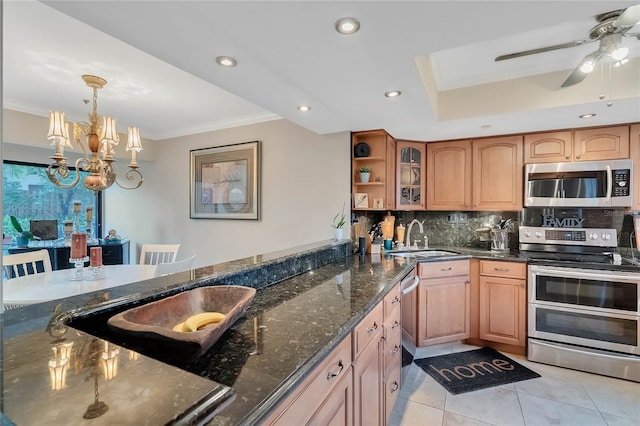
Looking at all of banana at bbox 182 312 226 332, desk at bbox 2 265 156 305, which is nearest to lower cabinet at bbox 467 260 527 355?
banana at bbox 182 312 226 332

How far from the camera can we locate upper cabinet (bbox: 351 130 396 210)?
3002mm

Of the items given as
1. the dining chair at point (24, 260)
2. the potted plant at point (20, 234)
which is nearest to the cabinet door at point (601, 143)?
the dining chair at point (24, 260)

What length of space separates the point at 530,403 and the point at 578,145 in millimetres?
2290

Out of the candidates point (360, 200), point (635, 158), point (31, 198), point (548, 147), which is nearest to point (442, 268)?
point (360, 200)

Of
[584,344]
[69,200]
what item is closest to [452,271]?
[584,344]

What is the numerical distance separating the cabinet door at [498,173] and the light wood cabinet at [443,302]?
0.76m

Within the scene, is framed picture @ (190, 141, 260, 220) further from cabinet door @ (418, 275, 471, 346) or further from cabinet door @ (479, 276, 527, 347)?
cabinet door @ (479, 276, 527, 347)

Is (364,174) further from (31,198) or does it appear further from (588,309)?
(31,198)

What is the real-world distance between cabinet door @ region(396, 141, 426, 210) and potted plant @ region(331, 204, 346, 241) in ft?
2.11

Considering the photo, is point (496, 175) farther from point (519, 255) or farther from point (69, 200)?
point (69, 200)

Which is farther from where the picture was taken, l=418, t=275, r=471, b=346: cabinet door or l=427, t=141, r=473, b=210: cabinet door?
l=427, t=141, r=473, b=210: cabinet door

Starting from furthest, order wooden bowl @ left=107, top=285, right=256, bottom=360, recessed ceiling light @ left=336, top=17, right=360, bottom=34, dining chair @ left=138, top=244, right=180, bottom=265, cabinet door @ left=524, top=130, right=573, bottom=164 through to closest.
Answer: dining chair @ left=138, top=244, right=180, bottom=265 → cabinet door @ left=524, top=130, right=573, bottom=164 → recessed ceiling light @ left=336, top=17, right=360, bottom=34 → wooden bowl @ left=107, top=285, right=256, bottom=360

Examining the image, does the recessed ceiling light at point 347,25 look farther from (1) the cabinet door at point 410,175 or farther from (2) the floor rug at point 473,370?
→ (2) the floor rug at point 473,370

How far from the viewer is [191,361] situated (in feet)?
2.79
